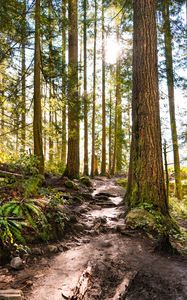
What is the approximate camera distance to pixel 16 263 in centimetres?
360

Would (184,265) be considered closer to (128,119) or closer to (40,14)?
(40,14)

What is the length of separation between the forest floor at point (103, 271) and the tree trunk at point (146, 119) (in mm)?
1321

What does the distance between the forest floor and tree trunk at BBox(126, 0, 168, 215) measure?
1321mm

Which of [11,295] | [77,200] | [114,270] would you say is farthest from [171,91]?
[11,295]

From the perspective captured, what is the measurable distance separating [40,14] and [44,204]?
580 cm

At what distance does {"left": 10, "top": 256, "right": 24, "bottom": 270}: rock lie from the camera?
11.7 feet

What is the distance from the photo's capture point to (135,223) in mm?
5773

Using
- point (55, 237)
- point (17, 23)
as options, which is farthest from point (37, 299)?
point (17, 23)

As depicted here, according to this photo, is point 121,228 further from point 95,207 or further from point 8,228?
point 8,228

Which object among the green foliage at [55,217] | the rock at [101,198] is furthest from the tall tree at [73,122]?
the green foliage at [55,217]

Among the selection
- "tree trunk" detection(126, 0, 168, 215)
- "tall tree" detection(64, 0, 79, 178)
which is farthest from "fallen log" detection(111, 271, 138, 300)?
"tall tree" detection(64, 0, 79, 178)

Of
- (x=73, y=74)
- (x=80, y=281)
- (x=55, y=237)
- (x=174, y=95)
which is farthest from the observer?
(x=174, y=95)

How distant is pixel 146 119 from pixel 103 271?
4075mm

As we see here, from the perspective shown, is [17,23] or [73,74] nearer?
[17,23]
